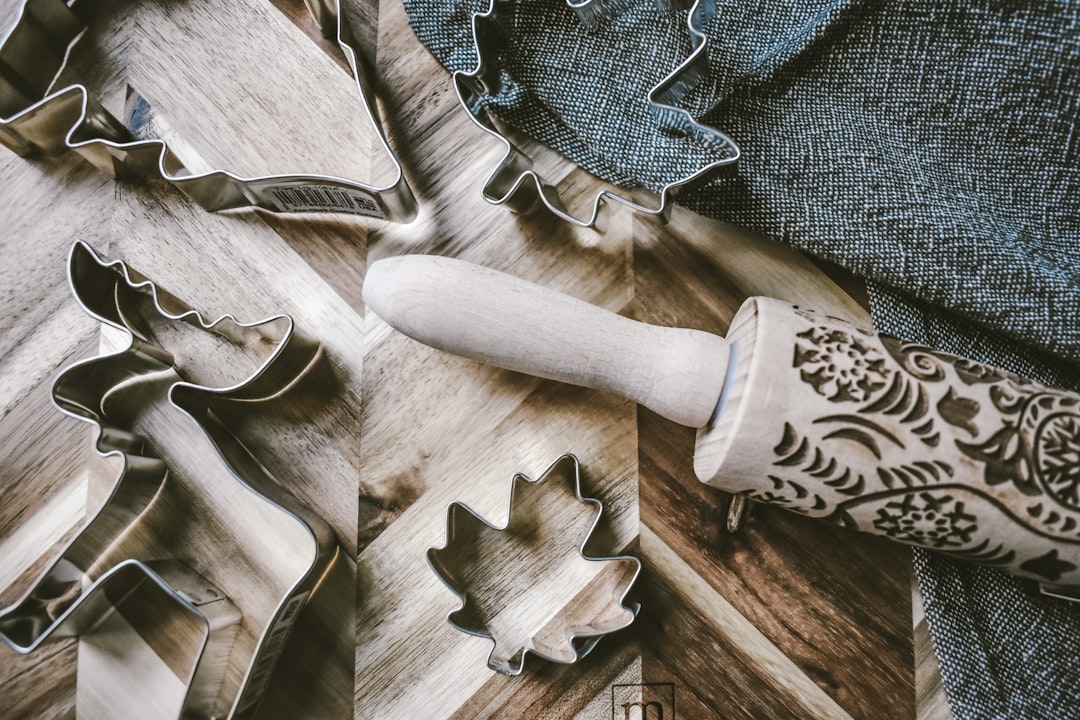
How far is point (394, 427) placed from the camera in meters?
0.46

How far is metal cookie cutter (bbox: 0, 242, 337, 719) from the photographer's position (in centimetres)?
43

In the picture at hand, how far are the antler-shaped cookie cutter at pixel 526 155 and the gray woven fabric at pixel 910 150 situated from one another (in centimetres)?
1

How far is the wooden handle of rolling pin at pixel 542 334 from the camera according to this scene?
0.36m

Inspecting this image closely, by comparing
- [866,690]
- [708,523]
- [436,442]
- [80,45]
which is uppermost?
[80,45]

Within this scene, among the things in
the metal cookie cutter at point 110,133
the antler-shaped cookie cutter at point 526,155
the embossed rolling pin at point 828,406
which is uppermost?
the metal cookie cutter at point 110,133

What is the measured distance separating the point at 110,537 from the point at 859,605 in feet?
1.62

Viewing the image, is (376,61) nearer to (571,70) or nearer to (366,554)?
(571,70)

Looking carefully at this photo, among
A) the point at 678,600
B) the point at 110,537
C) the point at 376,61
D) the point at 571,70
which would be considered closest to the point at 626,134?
the point at 571,70

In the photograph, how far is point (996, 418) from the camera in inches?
14.0

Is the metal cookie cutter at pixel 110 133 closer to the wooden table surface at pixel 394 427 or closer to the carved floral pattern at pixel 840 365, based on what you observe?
the wooden table surface at pixel 394 427

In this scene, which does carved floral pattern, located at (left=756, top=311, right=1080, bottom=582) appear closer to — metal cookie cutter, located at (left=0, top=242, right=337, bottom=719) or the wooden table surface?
the wooden table surface

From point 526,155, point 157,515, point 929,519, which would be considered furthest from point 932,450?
point 157,515

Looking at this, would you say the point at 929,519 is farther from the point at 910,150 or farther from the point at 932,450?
the point at 910,150

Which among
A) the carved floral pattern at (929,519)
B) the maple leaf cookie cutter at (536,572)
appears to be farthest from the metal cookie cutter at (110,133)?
the carved floral pattern at (929,519)
